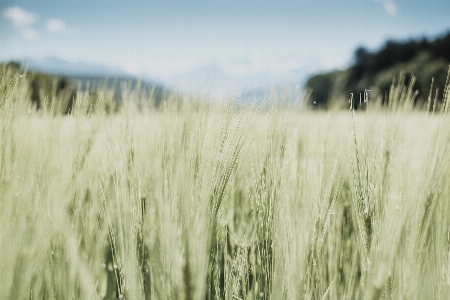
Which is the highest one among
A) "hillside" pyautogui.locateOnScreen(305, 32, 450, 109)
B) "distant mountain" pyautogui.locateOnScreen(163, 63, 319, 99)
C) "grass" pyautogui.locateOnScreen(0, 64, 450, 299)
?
"hillside" pyautogui.locateOnScreen(305, 32, 450, 109)

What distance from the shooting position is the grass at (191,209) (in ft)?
2.16

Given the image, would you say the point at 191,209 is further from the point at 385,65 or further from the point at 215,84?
the point at 385,65

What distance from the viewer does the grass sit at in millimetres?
658

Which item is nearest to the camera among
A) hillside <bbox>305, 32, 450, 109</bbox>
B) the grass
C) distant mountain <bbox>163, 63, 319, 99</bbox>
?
the grass

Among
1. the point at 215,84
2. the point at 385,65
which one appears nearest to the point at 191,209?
the point at 215,84

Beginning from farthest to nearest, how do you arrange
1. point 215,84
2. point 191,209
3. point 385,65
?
point 385,65 → point 215,84 → point 191,209

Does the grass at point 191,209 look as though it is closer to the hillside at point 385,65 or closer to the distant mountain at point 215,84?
the distant mountain at point 215,84

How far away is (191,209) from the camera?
692 mm

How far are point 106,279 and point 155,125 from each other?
581mm

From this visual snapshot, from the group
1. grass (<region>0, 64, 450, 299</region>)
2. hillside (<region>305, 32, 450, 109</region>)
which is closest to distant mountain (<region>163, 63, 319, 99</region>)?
grass (<region>0, 64, 450, 299</region>)

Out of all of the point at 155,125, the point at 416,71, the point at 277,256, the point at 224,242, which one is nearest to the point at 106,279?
the point at 224,242

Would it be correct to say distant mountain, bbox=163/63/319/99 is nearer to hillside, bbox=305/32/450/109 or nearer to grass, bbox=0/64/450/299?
grass, bbox=0/64/450/299

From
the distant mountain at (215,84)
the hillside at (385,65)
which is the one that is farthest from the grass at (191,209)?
the hillside at (385,65)

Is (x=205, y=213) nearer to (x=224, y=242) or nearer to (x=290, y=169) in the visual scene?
(x=290, y=169)
